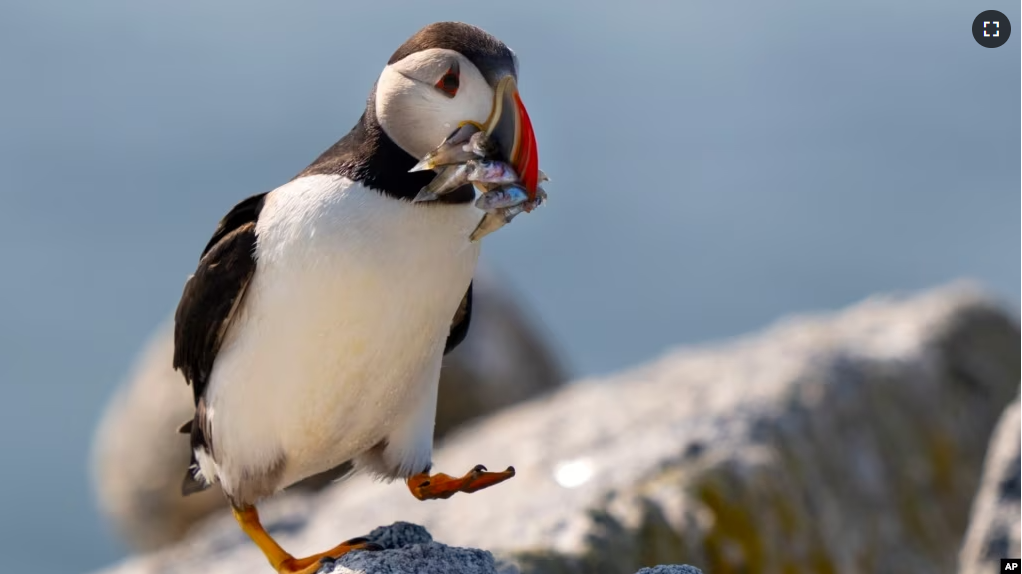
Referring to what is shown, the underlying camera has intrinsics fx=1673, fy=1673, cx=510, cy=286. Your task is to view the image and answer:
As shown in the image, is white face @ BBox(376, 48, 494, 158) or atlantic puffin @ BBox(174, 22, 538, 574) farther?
atlantic puffin @ BBox(174, 22, 538, 574)

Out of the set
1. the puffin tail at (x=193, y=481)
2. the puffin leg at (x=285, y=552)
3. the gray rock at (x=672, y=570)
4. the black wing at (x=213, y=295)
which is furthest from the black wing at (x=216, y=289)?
the gray rock at (x=672, y=570)

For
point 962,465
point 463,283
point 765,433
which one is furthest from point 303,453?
point 962,465

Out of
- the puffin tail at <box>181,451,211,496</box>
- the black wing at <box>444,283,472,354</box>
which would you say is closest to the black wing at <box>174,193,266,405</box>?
the puffin tail at <box>181,451,211,496</box>

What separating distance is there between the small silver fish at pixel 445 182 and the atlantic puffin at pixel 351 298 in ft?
0.37

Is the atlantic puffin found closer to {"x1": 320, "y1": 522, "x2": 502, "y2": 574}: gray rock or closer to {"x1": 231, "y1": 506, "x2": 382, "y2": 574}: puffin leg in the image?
{"x1": 231, "y1": 506, "x2": 382, "y2": 574}: puffin leg

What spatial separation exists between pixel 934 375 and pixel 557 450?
3.29 meters

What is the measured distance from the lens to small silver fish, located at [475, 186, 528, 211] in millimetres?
6176

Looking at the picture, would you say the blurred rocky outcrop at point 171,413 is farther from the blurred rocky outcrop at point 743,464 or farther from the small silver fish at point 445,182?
the small silver fish at point 445,182

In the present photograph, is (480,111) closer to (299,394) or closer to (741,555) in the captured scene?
(299,394)

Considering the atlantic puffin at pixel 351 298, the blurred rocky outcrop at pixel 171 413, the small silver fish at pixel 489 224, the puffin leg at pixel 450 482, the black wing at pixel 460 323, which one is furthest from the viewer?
the blurred rocky outcrop at pixel 171 413

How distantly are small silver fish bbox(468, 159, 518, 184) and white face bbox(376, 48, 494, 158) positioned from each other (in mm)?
200

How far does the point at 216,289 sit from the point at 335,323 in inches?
28.2

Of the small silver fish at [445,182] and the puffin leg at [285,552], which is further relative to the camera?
the puffin leg at [285,552]

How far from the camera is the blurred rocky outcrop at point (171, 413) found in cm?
1620
